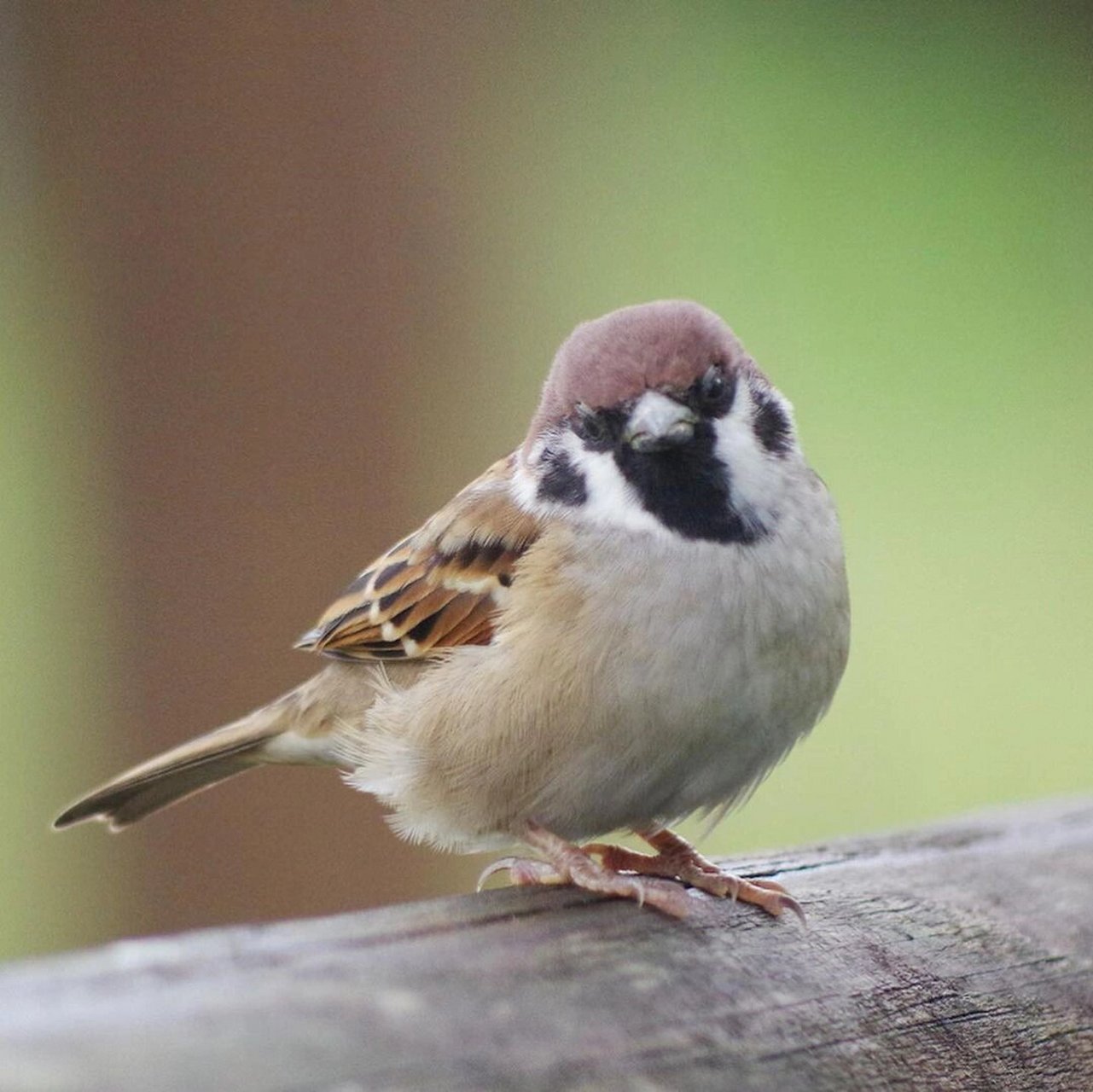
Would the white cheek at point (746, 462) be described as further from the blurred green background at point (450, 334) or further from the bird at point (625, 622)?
the blurred green background at point (450, 334)

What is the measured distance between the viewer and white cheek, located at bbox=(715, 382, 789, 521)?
2438mm

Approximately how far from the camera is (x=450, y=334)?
379 cm

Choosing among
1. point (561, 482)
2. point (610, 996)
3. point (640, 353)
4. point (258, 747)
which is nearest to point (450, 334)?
point (258, 747)

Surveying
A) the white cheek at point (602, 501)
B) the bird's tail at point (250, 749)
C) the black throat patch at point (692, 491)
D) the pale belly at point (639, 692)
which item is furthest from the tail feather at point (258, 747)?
the black throat patch at point (692, 491)

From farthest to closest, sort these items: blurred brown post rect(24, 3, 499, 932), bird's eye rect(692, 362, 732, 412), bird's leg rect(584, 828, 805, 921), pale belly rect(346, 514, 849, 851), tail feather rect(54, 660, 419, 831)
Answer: blurred brown post rect(24, 3, 499, 932)
tail feather rect(54, 660, 419, 831)
bird's eye rect(692, 362, 732, 412)
pale belly rect(346, 514, 849, 851)
bird's leg rect(584, 828, 805, 921)

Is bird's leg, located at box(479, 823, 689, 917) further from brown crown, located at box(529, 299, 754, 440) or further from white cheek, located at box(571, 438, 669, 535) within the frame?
brown crown, located at box(529, 299, 754, 440)

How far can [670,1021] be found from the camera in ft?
4.91

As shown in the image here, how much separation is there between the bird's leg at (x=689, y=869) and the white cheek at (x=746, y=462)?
0.46m

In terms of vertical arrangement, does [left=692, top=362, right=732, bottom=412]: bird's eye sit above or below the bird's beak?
above

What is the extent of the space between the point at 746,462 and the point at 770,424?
0.10 meters

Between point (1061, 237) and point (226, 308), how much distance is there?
3.63m

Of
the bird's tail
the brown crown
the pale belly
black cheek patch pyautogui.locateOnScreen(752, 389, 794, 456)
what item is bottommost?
the bird's tail

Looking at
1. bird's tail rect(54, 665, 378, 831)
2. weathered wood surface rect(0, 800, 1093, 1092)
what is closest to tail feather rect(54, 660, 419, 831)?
bird's tail rect(54, 665, 378, 831)

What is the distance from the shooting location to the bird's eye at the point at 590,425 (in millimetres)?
2426
